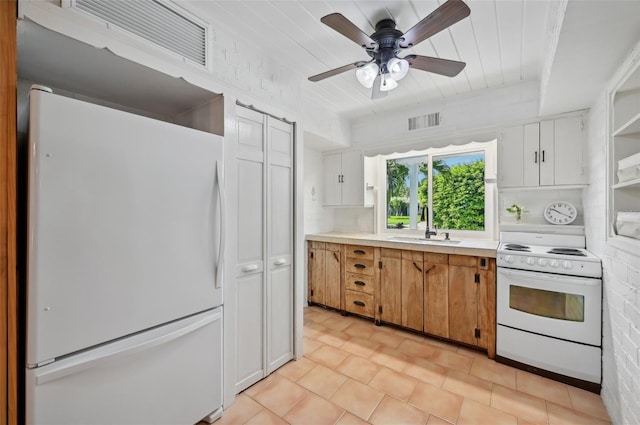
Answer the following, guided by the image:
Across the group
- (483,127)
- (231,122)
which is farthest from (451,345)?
(231,122)

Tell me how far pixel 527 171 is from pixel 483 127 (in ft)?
1.91

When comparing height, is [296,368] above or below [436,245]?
below

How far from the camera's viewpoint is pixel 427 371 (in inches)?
86.5

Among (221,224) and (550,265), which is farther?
(550,265)

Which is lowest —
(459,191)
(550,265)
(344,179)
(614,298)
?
(614,298)

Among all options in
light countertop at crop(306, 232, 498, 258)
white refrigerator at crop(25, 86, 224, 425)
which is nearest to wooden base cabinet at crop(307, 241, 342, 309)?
light countertop at crop(306, 232, 498, 258)

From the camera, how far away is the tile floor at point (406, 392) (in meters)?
1.71

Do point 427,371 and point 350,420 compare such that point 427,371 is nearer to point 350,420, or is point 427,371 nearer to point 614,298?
point 350,420

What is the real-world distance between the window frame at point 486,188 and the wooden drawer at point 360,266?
77 cm

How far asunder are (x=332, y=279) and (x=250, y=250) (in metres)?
1.65

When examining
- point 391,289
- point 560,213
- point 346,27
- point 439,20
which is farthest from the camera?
point 391,289

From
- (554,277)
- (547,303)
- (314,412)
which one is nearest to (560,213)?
(554,277)

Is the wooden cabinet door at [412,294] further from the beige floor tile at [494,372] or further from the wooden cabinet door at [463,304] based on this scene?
the beige floor tile at [494,372]

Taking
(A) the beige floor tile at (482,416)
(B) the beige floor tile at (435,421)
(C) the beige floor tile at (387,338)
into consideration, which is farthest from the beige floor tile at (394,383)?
(C) the beige floor tile at (387,338)
